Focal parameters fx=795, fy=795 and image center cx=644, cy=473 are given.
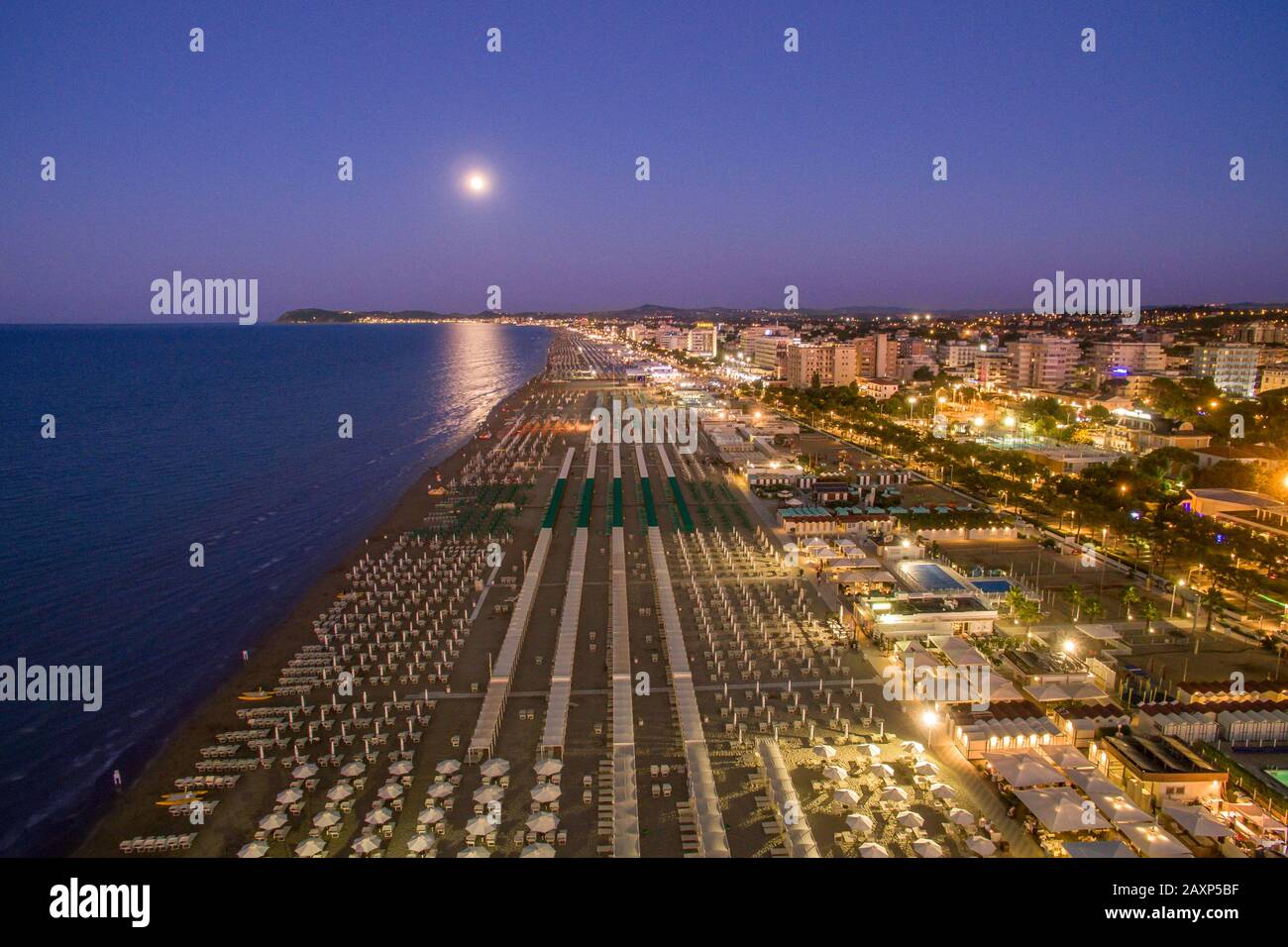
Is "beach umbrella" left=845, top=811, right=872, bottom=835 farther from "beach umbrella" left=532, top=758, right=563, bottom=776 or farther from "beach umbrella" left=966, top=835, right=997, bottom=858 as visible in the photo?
"beach umbrella" left=532, top=758, right=563, bottom=776

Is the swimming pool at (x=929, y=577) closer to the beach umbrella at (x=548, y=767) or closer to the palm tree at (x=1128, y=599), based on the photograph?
the palm tree at (x=1128, y=599)

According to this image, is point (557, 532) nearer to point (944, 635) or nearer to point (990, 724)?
point (944, 635)

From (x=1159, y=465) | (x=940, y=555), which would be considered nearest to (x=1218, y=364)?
(x=1159, y=465)

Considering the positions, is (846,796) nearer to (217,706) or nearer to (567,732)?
(567,732)

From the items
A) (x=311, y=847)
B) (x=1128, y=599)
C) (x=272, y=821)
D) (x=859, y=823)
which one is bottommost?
(x=272, y=821)

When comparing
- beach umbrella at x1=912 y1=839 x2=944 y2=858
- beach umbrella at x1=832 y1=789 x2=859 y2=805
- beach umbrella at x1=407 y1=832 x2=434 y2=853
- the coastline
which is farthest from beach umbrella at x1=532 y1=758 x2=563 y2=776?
the coastline

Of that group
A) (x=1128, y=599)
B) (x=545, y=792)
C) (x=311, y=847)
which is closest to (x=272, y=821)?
(x=311, y=847)

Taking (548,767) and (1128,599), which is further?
(1128,599)
